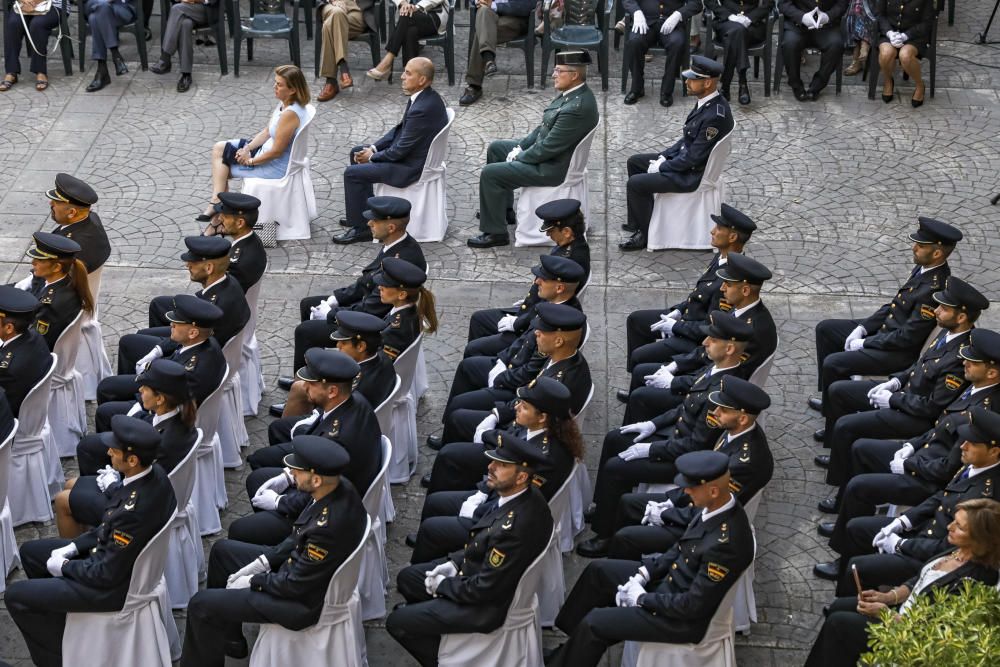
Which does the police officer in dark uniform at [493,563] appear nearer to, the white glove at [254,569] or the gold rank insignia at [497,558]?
the gold rank insignia at [497,558]

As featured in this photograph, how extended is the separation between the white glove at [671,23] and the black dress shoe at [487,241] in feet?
11.4

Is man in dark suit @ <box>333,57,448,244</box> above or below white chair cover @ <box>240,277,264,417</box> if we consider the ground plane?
above

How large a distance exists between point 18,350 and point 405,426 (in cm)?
233

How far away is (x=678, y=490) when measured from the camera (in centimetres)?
793

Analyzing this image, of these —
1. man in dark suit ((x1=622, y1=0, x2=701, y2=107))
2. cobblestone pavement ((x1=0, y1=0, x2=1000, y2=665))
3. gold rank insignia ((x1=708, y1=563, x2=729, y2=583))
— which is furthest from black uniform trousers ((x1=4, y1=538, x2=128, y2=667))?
man in dark suit ((x1=622, y1=0, x2=701, y2=107))

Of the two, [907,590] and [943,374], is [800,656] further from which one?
[943,374]

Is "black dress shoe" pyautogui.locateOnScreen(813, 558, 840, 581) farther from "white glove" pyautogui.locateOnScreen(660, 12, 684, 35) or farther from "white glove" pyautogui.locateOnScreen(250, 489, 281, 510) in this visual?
"white glove" pyautogui.locateOnScreen(660, 12, 684, 35)

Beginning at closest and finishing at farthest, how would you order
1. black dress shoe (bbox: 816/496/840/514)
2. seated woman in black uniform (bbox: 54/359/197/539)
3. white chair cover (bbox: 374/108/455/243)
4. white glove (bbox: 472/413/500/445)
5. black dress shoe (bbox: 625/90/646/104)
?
seated woman in black uniform (bbox: 54/359/197/539), white glove (bbox: 472/413/500/445), black dress shoe (bbox: 816/496/840/514), white chair cover (bbox: 374/108/455/243), black dress shoe (bbox: 625/90/646/104)

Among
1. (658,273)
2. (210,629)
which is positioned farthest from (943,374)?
(210,629)

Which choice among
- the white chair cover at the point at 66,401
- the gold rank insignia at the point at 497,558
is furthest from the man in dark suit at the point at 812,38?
the gold rank insignia at the point at 497,558

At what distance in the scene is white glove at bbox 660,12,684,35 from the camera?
1401 centimetres

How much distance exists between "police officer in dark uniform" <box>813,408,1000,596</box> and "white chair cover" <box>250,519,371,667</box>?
8.49ft

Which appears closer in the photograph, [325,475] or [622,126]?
[325,475]

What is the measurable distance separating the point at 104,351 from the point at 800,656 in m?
4.98
